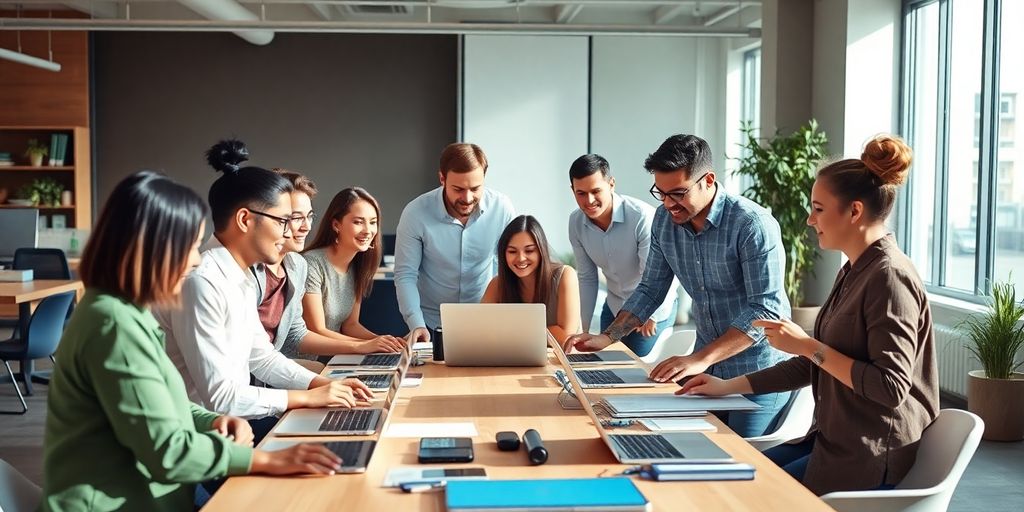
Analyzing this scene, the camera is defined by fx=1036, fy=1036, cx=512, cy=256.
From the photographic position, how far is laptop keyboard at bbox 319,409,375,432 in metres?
2.57

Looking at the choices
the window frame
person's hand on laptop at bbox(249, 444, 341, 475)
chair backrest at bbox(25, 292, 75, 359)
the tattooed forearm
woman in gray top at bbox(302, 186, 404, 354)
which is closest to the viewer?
person's hand on laptop at bbox(249, 444, 341, 475)

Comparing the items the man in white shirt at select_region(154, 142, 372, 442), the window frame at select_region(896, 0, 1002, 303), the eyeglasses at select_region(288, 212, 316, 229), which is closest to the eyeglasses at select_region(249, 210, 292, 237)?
the man in white shirt at select_region(154, 142, 372, 442)

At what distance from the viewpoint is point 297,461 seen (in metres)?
2.15

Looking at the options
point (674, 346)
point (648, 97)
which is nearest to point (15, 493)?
point (674, 346)

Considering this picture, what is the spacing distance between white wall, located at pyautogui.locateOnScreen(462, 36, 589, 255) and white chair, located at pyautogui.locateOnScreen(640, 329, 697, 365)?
6.18 meters

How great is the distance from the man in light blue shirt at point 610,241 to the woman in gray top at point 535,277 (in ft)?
1.28

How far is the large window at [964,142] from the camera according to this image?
6438 mm

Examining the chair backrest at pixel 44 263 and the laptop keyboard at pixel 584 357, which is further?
the chair backrest at pixel 44 263

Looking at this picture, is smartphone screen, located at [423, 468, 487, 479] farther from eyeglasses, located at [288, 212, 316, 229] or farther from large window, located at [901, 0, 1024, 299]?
large window, located at [901, 0, 1024, 299]

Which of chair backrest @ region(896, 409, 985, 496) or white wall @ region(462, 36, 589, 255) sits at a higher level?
white wall @ region(462, 36, 589, 255)

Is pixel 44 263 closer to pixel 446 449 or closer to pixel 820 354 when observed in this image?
pixel 446 449

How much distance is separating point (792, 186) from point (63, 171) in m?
7.76

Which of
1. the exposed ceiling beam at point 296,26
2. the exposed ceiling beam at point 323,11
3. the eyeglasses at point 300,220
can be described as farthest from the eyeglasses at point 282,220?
the exposed ceiling beam at point 323,11

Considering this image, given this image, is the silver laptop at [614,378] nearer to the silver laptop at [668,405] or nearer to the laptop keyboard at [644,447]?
the silver laptop at [668,405]
